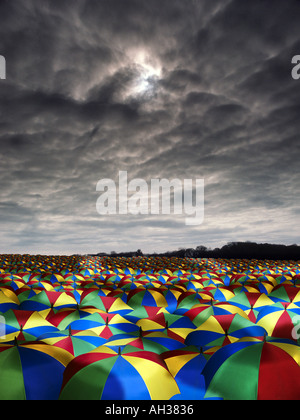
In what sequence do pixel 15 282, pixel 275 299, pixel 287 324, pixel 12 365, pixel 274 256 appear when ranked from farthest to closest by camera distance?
pixel 274 256 → pixel 15 282 → pixel 275 299 → pixel 287 324 → pixel 12 365

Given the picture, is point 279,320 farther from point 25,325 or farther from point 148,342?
point 25,325

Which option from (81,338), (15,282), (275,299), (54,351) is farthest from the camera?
(15,282)

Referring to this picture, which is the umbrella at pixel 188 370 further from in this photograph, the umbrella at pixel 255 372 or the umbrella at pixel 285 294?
the umbrella at pixel 285 294

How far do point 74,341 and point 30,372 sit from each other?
7.65 feet

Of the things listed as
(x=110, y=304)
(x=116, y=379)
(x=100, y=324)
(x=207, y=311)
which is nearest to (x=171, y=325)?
(x=207, y=311)

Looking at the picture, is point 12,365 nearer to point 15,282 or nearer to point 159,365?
point 159,365

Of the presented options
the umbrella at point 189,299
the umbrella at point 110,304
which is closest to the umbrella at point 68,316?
the umbrella at point 110,304

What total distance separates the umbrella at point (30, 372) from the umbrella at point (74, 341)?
132cm

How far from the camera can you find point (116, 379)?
482 cm

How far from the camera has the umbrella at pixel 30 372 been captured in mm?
4812

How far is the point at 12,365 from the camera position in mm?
5172
